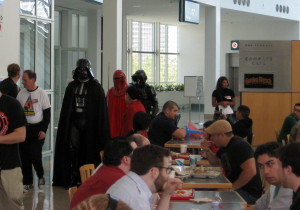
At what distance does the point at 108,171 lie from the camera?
13.4 ft

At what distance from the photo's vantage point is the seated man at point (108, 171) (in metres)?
3.99

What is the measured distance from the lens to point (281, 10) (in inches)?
1042

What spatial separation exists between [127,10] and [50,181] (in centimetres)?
1544

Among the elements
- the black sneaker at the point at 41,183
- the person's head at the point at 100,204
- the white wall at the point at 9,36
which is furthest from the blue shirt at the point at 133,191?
the white wall at the point at 9,36

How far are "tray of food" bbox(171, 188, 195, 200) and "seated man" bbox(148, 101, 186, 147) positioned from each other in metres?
3.47

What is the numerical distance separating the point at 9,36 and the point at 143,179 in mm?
6702

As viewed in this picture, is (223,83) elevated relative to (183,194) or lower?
elevated

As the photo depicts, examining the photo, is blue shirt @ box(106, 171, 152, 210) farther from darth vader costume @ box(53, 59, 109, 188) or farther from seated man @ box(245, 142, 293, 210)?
darth vader costume @ box(53, 59, 109, 188)

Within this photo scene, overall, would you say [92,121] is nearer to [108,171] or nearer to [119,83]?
[119,83]

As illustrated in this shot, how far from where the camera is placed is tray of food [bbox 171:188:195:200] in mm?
4848

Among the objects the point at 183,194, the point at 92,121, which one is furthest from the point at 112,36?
the point at 183,194

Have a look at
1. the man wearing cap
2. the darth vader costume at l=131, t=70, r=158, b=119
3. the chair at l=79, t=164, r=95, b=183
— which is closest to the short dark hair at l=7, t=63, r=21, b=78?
the darth vader costume at l=131, t=70, r=158, b=119

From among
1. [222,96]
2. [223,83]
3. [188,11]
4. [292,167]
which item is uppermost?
[188,11]

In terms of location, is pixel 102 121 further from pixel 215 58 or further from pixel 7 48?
pixel 215 58
